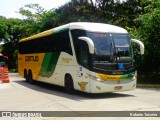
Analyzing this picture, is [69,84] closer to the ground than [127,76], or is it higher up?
closer to the ground

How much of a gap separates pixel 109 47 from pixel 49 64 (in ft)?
18.2

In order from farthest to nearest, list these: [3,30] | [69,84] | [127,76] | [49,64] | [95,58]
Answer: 1. [3,30]
2. [49,64]
3. [69,84]
4. [127,76]
5. [95,58]

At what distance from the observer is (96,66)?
14.1m

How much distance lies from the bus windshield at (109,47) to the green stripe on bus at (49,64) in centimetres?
371

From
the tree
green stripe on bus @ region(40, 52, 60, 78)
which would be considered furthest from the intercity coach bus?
the tree

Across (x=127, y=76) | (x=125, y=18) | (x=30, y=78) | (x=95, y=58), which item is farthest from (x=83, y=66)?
(x=125, y=18)

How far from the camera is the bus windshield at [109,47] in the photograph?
14189 millimetres

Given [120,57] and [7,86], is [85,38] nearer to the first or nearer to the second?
[120,57]

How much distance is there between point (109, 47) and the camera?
14.5m

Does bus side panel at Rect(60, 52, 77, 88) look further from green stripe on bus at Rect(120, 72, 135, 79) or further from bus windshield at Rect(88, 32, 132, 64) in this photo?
green stripe on bus at Rect(120, 72, 135, 79)

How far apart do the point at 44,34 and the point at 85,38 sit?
6.77 metres

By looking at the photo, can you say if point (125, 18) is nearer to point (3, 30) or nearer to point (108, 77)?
point (108, 77)

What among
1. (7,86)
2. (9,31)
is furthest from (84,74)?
(9,31)

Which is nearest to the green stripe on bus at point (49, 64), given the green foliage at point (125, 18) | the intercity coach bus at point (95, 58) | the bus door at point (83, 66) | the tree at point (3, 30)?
the intercity coach bus at point (95, 58)
